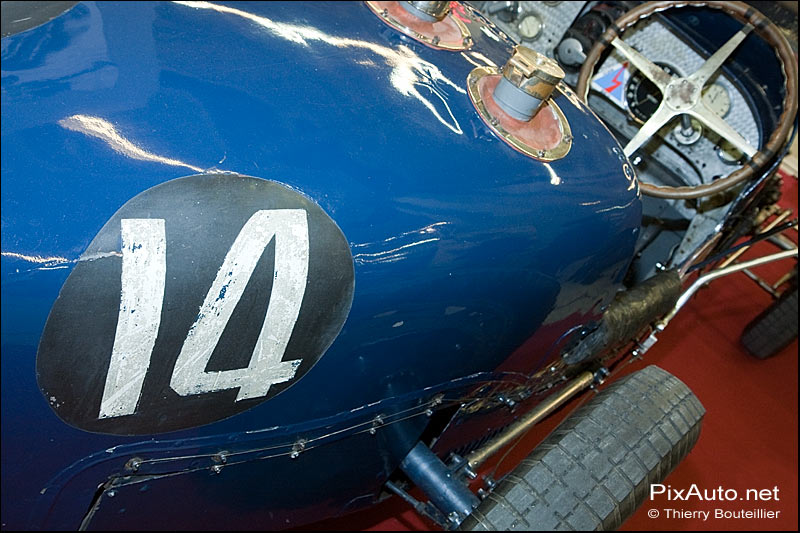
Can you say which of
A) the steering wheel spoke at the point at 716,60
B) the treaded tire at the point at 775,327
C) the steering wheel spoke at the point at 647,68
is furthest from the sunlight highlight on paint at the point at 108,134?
the treaded tire at the point at 775,327

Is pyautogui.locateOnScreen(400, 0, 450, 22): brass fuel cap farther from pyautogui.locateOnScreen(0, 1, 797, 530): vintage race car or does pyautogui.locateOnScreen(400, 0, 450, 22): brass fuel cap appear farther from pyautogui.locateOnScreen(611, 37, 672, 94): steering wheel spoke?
Result: pyautogui.locateOnScreen(611, 37, 672, 94): steering wheel spoke

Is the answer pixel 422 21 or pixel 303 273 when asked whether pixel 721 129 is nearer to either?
pixel 422 21

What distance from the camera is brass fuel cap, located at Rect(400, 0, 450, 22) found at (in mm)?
1491

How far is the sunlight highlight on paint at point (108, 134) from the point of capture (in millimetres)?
896

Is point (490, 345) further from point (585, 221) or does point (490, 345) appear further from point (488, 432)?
point (488, 432)

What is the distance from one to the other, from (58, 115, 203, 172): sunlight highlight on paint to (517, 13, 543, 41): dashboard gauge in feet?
7.23

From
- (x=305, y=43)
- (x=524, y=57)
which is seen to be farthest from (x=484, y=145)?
(x=305, y=43)

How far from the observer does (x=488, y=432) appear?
180cm

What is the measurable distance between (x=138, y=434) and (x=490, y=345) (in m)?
0.72

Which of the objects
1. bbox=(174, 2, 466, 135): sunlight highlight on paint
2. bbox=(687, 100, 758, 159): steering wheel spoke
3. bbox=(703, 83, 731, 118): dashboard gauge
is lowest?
bbox=(174, 2, 466, 135): sunlight highlight on paint

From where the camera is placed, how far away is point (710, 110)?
89.0 inches

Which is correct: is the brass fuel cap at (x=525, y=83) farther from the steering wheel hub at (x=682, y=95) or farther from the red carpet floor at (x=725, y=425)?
the red carpet floor at (x=725, y=425)

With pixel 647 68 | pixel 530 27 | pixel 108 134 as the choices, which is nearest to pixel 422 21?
pixel 108 134

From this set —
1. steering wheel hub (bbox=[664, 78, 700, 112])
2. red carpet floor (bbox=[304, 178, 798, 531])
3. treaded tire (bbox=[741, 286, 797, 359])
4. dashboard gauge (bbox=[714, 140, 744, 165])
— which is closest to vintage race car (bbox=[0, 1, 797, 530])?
red carpet floor (bbox=[304, 178, 798, 531])
